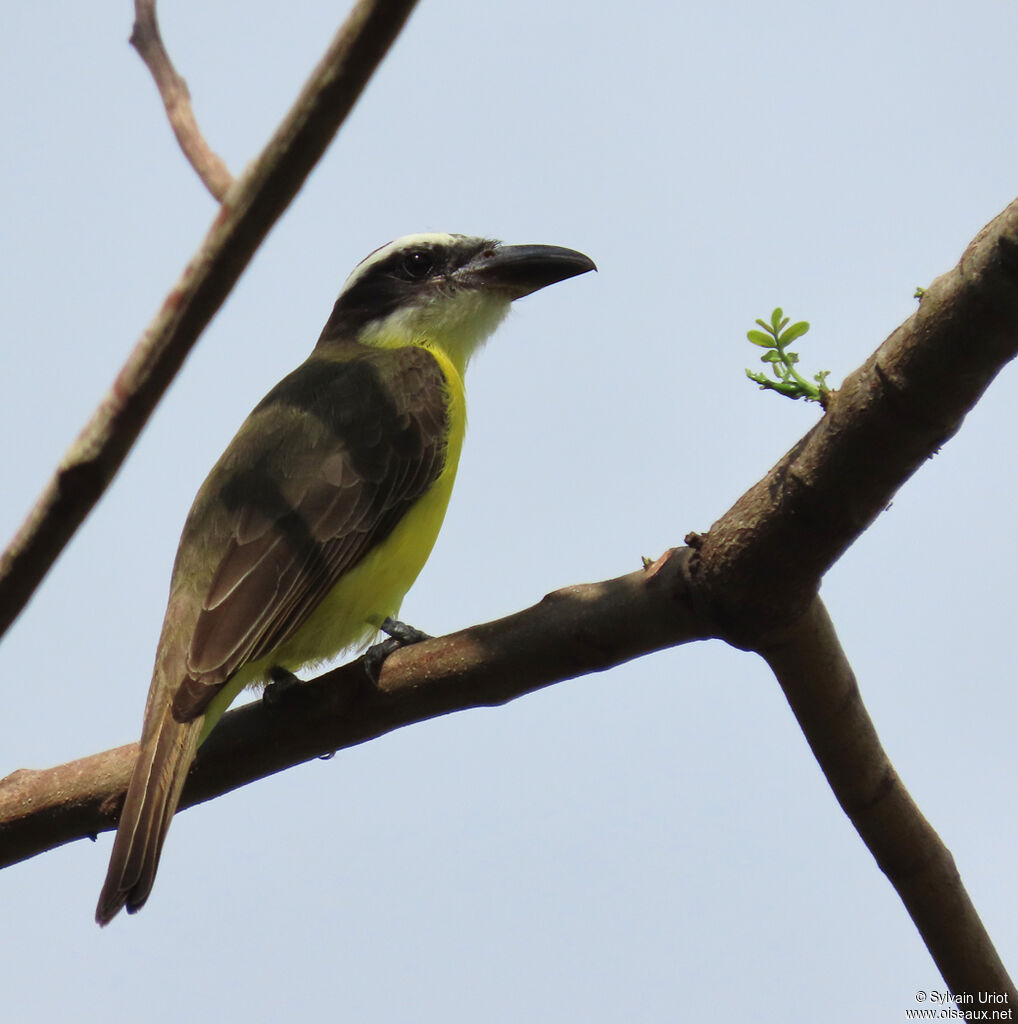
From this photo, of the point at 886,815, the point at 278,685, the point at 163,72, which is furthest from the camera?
the point at 278,685

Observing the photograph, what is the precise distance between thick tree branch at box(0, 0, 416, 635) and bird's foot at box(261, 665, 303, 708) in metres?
2.63

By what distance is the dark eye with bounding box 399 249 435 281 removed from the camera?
6.77 metres

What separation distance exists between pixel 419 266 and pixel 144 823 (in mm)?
3502

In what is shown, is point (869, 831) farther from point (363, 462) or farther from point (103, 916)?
point (363, 462)

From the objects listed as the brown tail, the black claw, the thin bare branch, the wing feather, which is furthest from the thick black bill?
the thin bare branch

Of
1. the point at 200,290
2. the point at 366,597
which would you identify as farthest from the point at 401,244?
the point at 200,290

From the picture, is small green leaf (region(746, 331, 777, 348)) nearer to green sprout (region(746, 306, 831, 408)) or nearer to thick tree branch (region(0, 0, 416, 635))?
green sprout (region(746, 306, 831, 408))

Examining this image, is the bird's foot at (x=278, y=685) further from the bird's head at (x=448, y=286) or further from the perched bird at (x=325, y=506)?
the bird's head at (x=448, y=286)

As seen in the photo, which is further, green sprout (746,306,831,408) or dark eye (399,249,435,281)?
dark eye (399,249,435,281)

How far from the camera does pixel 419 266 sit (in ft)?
22.2

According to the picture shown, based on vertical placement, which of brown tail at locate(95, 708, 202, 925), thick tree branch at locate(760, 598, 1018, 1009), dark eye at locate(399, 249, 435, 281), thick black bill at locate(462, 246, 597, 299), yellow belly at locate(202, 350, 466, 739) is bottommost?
thick tree branch at locate(760, 598, 1018, 1009)

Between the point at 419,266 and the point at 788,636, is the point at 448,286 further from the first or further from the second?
the point at 788,636

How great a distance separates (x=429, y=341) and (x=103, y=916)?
3.36 metres

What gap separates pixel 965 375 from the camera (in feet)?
9.93
